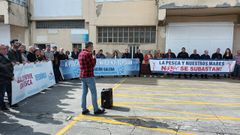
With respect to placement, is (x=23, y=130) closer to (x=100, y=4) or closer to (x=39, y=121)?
(x=39, y=121)

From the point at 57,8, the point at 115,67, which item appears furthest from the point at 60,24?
the point at 115,67

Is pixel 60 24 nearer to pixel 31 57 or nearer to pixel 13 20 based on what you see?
pixel 13 20

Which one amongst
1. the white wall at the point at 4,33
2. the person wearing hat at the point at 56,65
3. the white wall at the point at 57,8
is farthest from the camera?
the white wall at the point at 4,33

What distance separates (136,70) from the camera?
14008 mm

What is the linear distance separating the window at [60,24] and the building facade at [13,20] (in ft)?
3.95

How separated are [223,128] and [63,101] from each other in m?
4.86

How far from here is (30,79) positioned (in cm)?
838

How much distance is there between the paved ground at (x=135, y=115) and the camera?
17.2 feet

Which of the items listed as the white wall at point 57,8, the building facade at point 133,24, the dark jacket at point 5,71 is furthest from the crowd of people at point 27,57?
the white wall at point 57,8

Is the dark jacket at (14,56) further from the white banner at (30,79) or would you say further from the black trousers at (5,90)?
the black trousers at (5,90)

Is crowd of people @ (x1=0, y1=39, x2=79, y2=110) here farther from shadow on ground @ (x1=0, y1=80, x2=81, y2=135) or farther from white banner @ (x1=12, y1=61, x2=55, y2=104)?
shadow on ground @ (x1=0, y1=80, x2=81, y2=135)

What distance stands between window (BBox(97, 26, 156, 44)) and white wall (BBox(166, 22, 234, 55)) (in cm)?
142

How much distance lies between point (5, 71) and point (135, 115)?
3.70 m

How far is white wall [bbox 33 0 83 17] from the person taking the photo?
18212 millimetres
